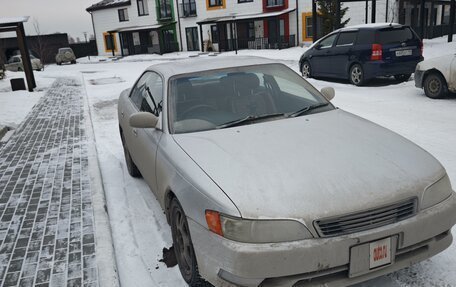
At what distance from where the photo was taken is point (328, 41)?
40.4ft

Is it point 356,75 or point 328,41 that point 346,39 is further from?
point 356,75

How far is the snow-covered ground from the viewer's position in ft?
10.2

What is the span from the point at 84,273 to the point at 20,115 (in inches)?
355

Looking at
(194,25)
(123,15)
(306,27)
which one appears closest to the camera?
(306,27)

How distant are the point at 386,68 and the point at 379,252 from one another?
368 inches

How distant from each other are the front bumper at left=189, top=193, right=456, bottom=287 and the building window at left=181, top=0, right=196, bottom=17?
132 feet

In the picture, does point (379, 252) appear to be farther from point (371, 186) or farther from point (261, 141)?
point (261, 141)

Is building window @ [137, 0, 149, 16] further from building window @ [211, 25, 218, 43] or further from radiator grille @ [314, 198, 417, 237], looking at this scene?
radiator grille @ [314, 198, 417, 237]

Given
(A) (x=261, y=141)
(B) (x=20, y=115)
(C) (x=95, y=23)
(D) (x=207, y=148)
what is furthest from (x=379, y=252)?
(C) (x=95, y=23)

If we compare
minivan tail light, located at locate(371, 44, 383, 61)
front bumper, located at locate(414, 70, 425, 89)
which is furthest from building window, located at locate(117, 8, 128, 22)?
front bumper, located at locate(414, 70, 425, 89)

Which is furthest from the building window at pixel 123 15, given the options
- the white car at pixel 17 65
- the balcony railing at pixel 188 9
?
the white car at pixel 17 65

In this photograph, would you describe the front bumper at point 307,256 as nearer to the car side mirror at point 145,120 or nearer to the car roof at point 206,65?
the car side mirror at point 145,120

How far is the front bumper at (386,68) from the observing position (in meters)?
10.7

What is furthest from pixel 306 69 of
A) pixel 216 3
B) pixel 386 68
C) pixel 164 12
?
pixel 164 12
